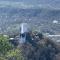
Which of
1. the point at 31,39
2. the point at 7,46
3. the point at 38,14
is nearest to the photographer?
the point at 7,46

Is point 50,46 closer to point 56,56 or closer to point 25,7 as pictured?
point 56,56

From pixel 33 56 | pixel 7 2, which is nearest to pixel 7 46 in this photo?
pixel 33 56

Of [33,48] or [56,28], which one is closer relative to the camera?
[33,48]

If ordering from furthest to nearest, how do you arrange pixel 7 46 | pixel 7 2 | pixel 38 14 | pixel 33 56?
pixel 7 2, pixel 38 14, pixel 7 46, pixel 33 56

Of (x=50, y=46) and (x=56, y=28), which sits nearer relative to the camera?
(x=50, y=46)

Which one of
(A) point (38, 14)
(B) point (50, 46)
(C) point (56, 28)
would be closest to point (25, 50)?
(B) point (50, 46)

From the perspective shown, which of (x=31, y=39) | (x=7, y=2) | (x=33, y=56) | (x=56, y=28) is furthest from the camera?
(x=7, y=2)

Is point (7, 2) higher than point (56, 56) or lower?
higher

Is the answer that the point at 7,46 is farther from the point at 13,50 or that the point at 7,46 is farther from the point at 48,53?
the point at 48,53

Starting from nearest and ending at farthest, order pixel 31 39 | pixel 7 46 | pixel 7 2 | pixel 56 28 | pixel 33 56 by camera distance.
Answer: pixel 33 56 < pixel 7 46 < pixel 31 39 < pixel 56 28 < pixel 7 2
